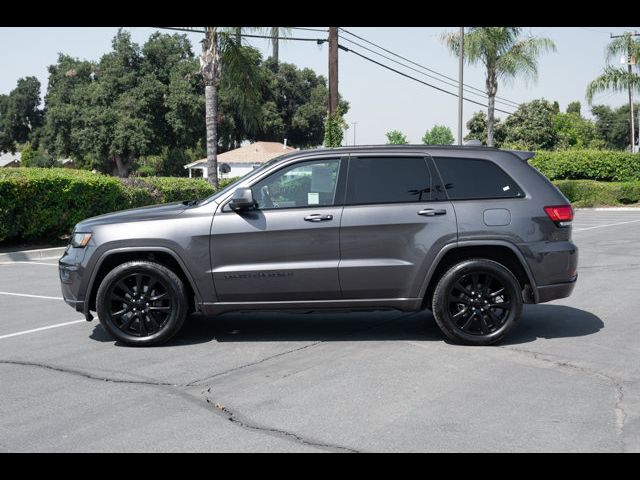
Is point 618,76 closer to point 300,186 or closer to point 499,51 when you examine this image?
point 499,51

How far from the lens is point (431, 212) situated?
23.4ft

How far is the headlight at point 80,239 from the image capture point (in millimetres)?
7297

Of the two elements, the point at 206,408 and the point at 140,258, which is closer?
the point at 206,408

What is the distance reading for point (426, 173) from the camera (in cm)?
732

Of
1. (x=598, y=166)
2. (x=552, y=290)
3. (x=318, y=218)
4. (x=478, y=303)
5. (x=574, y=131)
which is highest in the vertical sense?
(x=574, y=131)

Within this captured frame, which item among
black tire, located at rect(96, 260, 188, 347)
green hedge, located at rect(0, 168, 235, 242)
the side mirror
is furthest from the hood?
green hedge, located at rect(0, 168, 235, 242)

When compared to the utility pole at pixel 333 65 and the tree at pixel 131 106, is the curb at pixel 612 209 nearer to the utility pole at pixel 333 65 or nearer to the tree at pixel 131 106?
the utility pole at pixel 333 65

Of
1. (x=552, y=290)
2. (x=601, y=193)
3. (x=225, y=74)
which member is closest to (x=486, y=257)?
(x=552, y=290)

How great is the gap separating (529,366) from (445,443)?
2104 millimetres

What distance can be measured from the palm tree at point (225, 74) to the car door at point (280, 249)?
15.4 m

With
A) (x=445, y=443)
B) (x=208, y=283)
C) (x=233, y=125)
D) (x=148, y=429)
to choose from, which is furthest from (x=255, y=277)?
(x=233, y=125)

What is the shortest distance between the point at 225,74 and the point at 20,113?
8389 cm

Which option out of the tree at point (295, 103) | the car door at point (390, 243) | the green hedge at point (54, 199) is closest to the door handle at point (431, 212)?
the car door at point (390, 243)

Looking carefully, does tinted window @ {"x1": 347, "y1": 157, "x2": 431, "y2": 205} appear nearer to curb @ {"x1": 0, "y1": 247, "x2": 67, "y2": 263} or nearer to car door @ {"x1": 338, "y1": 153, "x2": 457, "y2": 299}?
car door @ {"x1": 338, "y1": 153, "x2": 457, "y2": 299}
